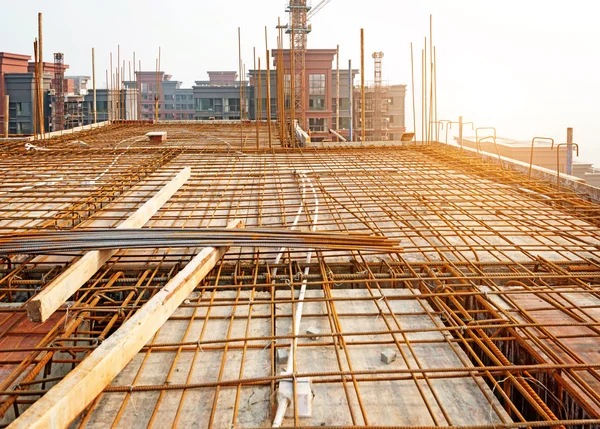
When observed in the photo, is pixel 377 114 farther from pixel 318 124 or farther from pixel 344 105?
pixel 318 124

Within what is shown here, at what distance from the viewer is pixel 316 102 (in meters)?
34.7

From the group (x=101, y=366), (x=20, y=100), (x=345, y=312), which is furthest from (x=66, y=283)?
(x=20, y=100)

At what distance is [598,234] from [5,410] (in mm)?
4542

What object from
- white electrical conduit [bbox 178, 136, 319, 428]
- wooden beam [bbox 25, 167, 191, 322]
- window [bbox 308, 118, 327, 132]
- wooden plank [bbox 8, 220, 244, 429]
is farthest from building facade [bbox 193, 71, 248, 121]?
A: wooden plank [bbox 8, 220, 244, 429]

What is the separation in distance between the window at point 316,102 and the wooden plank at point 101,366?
32.3 m

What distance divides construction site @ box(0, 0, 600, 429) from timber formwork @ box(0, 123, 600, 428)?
0.05ft

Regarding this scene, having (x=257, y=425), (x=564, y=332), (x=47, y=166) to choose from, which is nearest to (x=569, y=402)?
(x=564, y=332)

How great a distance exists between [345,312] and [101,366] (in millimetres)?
1521

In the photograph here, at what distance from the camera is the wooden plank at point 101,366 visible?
1898 mm

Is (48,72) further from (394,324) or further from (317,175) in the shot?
(394,324)

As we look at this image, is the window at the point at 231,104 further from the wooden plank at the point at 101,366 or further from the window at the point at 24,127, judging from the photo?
the wooden plank at the point at 101,366

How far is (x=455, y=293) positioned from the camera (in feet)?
10.8

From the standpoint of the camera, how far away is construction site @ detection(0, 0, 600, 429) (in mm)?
2314

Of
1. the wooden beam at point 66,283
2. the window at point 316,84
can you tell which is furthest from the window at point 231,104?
the wooden beam at point 66,283
